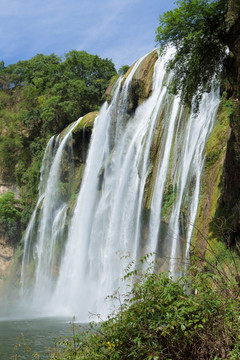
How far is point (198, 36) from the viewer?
8789 mm

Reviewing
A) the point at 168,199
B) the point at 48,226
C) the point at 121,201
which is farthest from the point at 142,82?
the point at 48,226

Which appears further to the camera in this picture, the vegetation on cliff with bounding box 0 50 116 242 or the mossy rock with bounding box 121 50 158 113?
the vegetation on cliff with bounding box 0 50 116 242

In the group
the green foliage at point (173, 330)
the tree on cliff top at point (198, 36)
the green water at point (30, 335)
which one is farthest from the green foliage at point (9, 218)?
the green foliage at point (173, 330)

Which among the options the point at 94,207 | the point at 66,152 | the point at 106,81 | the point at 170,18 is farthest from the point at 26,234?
the point at 170,18

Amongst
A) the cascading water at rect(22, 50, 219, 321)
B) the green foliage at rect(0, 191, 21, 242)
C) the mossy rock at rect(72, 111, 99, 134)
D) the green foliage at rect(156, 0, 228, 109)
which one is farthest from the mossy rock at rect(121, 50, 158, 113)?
the green foliage at rect(0, 191, 21, 242)

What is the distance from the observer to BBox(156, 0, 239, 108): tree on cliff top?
28.4 ft

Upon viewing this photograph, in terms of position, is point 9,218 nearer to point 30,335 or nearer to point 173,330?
point 30,335

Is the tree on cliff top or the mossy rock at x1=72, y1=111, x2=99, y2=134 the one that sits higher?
the mossy rock at x1=72, y1=111, x2=99, y2=134

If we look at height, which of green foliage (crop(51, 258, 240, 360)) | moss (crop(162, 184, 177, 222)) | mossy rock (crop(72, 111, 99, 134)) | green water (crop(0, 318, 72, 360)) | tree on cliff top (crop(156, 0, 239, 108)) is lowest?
green water (crop(0, 318, 72, 360))

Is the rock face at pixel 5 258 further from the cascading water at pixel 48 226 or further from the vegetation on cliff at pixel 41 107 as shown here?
the cascading water at pixel 48 226

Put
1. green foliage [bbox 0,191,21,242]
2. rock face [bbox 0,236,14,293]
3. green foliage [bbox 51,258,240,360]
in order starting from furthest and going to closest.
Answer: green foliage [bbox 0,191,21,242] → rock face [bbox 0,236,14,293] → green foliage [bbox 51,258,240,360]

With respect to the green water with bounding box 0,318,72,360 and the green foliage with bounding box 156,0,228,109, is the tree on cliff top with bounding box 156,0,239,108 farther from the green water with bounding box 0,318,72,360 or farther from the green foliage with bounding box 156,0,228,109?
the green water with bounding box 0,318,72,360

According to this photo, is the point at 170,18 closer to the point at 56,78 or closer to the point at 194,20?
the point at 194,20

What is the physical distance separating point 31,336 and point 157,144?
7.81 m
